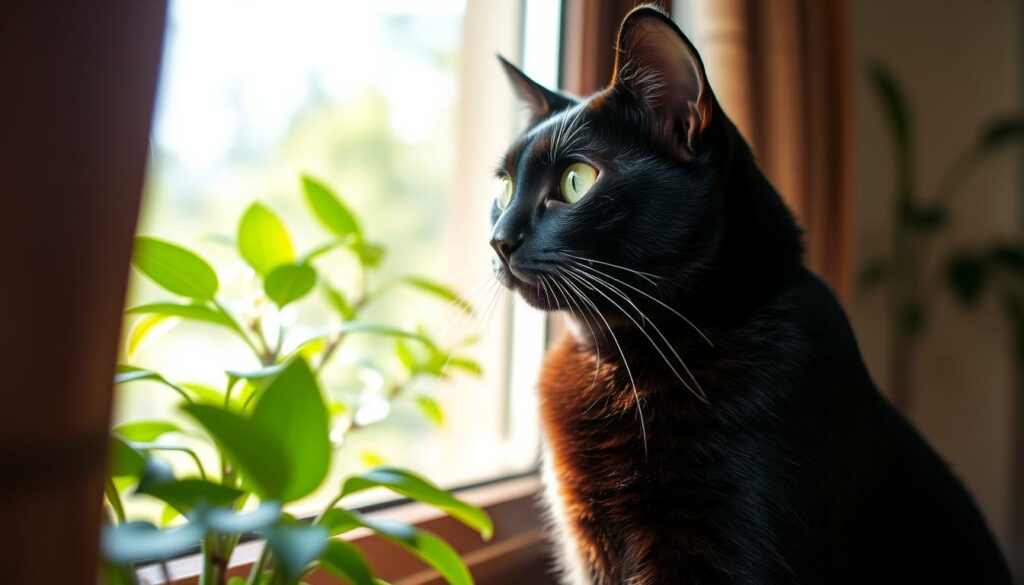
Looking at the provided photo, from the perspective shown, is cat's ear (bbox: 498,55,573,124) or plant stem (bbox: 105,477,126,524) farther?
cat's ear (bbox: 498,55,573,124)

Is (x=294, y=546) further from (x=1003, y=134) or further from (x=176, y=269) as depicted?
(x=1003, y=134)

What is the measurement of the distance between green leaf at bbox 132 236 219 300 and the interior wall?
90.5 inches

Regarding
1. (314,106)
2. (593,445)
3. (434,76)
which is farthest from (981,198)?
(593,445)

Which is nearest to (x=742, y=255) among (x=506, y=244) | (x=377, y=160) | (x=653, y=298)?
(x=653, y=298)

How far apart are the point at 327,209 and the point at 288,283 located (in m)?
0.17

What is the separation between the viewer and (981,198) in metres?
2.43

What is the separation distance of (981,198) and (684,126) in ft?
7.60

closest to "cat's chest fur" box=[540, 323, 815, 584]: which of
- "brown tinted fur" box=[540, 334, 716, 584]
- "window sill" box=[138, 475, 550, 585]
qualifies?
"brown tinted fur" box=[540, 334, 716, 584]

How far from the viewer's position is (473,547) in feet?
2.74

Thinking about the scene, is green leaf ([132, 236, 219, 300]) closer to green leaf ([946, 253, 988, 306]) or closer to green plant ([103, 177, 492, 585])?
green plant ([103, 177, 492, 585])

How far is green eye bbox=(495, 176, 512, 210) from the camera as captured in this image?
2.50ft

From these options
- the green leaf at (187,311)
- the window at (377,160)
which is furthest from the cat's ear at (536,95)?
the green leaf at (187,311)

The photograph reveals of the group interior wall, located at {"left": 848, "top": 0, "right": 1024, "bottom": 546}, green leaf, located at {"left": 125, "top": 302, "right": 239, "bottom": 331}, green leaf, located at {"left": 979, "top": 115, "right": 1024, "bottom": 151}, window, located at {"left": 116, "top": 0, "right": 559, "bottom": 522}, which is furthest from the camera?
interior wall, located at {"left": 848, "top": 0, "right": 1024, "bottom": 546}

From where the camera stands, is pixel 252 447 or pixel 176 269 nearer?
pixel 252 447
